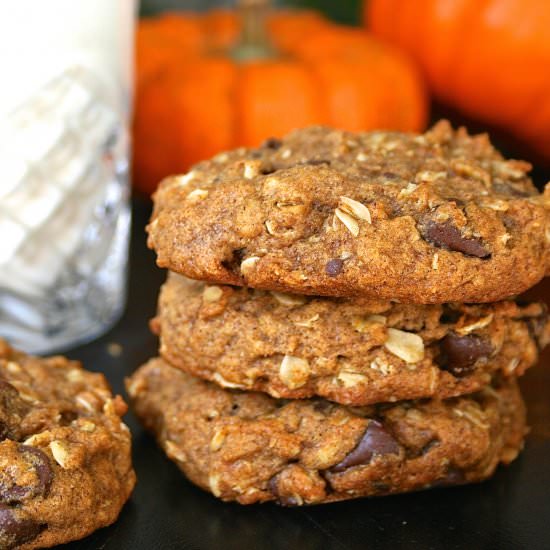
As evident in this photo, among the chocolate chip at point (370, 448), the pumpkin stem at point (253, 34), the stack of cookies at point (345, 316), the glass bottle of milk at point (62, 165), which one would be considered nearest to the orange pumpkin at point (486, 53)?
the pumpkin stem at point (253, 34)

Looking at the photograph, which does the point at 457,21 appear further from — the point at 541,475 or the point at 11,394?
the point at 11,394

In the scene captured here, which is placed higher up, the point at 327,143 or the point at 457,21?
the point at 327,143

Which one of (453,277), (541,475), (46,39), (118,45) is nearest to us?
(453,277)

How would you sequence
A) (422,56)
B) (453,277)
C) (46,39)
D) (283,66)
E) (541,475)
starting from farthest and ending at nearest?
(422,56)
(283,66)
(46,39)
(541,475)
(453,277)

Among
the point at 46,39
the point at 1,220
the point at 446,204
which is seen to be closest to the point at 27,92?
the point at 46,39

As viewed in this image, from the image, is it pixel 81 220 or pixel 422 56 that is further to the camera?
pixel 422 56

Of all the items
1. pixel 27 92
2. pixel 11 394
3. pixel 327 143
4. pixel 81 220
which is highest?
pixel 327 143
